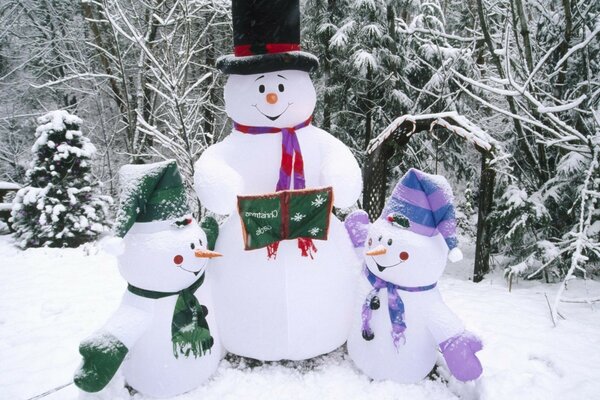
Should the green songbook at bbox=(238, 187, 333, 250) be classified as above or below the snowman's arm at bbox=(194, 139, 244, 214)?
below

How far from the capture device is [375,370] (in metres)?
2.48

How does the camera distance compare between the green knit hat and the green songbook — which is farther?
the green songbook

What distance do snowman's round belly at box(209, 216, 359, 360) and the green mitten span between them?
649mm

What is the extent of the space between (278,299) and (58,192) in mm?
6487

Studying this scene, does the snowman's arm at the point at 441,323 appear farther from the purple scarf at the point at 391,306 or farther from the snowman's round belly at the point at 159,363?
the snowman's round belly at the point at 159,363

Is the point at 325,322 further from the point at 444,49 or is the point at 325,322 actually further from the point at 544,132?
the point at 444,49

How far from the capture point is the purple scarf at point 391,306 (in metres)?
2.41

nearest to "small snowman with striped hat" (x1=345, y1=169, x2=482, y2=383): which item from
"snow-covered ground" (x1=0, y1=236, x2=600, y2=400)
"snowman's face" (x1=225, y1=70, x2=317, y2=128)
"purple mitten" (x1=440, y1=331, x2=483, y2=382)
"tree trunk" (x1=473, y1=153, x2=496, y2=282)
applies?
"purple mitten" (x1=440, y1=331, x2=483, y2=382)

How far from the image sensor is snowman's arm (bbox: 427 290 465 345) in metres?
2.35

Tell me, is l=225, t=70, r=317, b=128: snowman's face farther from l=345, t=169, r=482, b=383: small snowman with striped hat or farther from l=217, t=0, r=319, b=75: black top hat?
l=345, t=169, r=482, b=383: small snowman with striped hat

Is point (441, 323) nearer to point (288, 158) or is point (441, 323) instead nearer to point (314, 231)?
point (314, 231)

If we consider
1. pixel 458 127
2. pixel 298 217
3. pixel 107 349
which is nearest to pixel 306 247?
pixel 298 217

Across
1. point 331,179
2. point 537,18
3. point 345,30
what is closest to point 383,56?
point 345,30

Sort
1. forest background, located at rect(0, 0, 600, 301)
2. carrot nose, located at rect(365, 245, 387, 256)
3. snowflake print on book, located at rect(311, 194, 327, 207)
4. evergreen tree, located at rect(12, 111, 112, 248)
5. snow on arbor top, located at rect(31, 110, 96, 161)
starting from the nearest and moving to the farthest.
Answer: carrot nose, located at rect(365, 245, 387, 256) → snowflake print on book, located at rect(311, 194, 327, 207) → forest background, located at rect(0, 0, 600, 301) → snow on arbor top, located at rect(31, 110, 96, 161) → evergreen tree, located at rect(12, 111, 112, 248)
